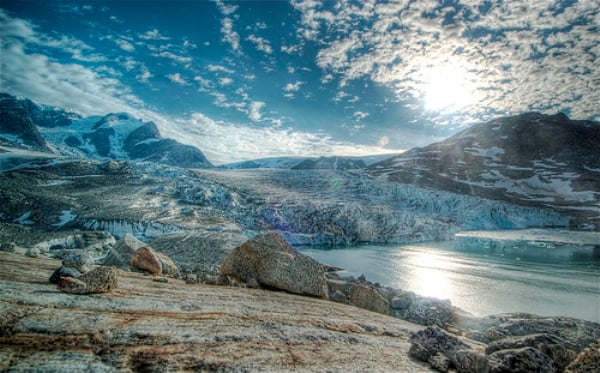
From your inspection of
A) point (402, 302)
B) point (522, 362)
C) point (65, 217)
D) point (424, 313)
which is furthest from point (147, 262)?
point (65, 217)

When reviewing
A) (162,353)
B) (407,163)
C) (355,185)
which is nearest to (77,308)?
(162,353)

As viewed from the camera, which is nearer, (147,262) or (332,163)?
(147,262)

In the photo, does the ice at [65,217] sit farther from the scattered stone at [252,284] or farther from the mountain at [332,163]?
the mountain at [332,163]

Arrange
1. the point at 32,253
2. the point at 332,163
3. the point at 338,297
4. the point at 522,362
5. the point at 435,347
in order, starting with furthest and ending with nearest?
the point at 332,163, the point at 338,297, the point at 32,253, the point at 435,347, the point at 522,362

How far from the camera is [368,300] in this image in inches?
239

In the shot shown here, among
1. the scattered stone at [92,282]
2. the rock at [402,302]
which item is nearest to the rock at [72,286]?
the scattered stone at [92,282]

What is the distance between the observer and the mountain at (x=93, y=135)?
10131 cm

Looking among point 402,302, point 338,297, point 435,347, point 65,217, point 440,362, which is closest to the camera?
point 440,362

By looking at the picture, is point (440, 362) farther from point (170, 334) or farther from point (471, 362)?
point (170, 334)

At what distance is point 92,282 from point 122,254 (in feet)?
14.9

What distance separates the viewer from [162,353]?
6.50ft

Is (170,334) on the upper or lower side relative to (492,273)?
upper

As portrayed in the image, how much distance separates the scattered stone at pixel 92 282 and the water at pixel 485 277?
12454mm

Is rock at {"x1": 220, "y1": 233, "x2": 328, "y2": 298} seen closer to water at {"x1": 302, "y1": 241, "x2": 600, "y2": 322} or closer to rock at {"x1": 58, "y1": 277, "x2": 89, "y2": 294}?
rock at {"x1": 58, "y1": 277, "x2": 89, "y2": 294}
